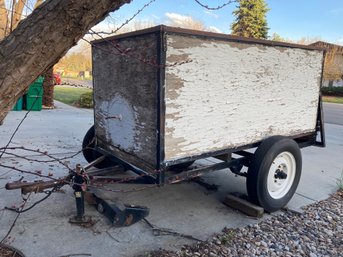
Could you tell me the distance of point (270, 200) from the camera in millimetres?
3316

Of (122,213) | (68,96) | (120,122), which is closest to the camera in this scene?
(122,213)

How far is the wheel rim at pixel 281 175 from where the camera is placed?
343 centimetres

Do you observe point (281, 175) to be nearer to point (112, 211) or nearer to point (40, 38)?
point (112, 211)

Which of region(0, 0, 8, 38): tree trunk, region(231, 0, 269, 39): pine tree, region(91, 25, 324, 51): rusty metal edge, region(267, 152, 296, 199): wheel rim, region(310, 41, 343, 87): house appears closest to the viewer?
region(0, 0, 8, 38): tree trunk

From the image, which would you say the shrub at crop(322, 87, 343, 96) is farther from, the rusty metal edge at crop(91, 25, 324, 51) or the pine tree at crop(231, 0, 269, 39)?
the rusty metal edge at crop(91, 25, 324, 51)

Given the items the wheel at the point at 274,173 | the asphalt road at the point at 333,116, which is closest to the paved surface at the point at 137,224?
the wheel at the point at 274,173

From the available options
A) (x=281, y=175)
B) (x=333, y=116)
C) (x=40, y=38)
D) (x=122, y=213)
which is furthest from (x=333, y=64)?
(x=40, y=38)

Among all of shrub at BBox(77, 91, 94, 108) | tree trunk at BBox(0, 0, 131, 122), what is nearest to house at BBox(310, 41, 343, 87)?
shrub at BBox(77, 91, 94, 108)

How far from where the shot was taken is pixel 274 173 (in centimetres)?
344

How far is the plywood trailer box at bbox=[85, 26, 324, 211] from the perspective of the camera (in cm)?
247

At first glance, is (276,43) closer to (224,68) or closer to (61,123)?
(224,68)

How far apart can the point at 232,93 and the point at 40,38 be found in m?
1.93

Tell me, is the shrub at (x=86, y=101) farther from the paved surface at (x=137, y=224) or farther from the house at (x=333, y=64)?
the house at (x=333, y=64)

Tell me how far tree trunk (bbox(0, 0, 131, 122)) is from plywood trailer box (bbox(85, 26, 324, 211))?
93 centimetres
